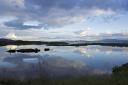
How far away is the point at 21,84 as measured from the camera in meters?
13.5

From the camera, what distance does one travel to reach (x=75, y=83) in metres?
12.6

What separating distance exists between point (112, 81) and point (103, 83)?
0.80 metres

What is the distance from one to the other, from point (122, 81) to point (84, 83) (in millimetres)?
1854

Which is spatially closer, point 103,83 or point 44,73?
point 103,83

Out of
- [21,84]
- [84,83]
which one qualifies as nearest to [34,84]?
[21,84]

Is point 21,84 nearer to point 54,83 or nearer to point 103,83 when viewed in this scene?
point 54,83

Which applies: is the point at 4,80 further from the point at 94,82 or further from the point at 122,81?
the point at 122,81

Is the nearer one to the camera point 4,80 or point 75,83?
point 75,83

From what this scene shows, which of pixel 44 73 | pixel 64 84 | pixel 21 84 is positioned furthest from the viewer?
pixel 44 73

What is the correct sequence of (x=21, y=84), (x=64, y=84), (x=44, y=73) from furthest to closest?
(x=44, y=73) < (x=21, y=84) < (x=64, y=84)

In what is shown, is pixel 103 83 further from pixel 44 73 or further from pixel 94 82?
pixel 44 73

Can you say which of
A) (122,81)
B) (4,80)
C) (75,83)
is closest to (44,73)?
(4,80)

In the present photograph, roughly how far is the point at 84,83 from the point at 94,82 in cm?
55

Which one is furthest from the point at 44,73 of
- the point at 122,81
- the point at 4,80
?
the point at 122,81
